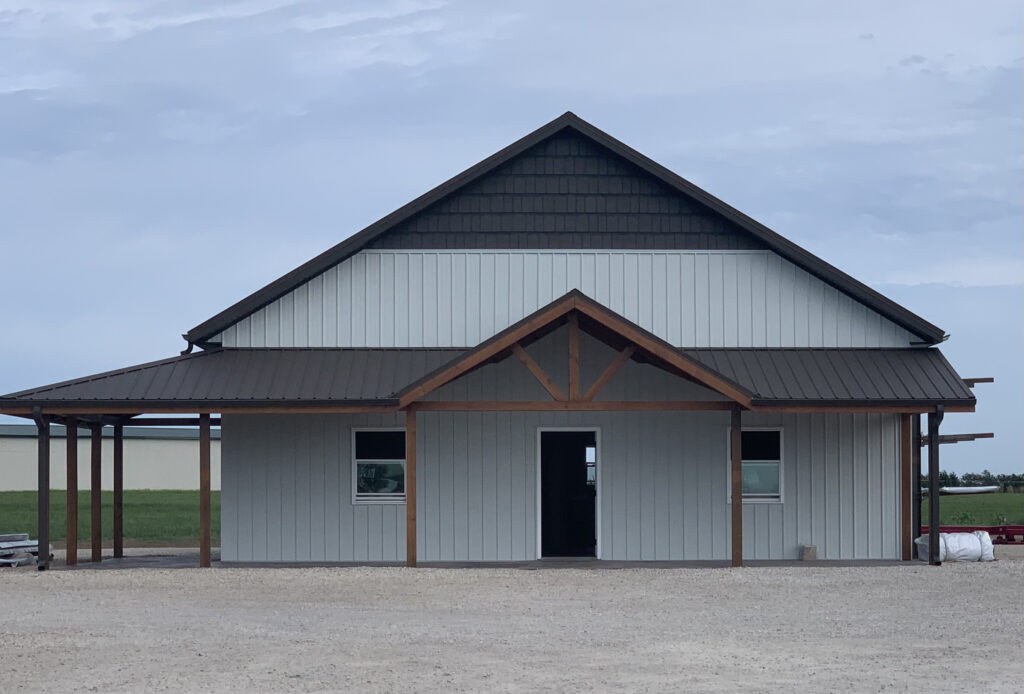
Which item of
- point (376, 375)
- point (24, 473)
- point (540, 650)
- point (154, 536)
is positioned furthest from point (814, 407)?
point (24, 473)

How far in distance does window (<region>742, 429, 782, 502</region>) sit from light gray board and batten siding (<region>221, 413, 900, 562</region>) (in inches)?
6.1

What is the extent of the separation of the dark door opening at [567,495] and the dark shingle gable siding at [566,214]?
3.18 m

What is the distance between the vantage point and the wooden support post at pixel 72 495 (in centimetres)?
2066

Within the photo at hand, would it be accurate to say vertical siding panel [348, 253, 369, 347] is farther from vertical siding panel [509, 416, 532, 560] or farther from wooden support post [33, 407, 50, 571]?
wooden support post [33, 407, 50, 571]

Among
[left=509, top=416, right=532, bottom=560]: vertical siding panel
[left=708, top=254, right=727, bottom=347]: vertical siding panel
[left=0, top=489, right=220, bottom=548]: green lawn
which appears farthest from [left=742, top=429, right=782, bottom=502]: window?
[left=0, top=489, right=220, bottom=548]: green lawn

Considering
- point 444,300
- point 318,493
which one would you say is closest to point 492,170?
point 444,300

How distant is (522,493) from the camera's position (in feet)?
69.9

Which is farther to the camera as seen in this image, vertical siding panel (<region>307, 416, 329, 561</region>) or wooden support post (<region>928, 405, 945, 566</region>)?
vertical siding panel (<region>307, 416, 329, 561</region>)

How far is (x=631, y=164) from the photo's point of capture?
22.1m

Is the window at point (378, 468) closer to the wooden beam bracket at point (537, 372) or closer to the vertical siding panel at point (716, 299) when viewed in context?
the wooden beam bracket at point (537, 372)

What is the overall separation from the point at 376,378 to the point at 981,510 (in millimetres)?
27801

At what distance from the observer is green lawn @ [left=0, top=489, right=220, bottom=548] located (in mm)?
32250

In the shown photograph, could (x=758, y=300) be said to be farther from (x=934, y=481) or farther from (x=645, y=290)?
(x=934, y=481)

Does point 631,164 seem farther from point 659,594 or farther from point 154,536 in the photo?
point 154,536
